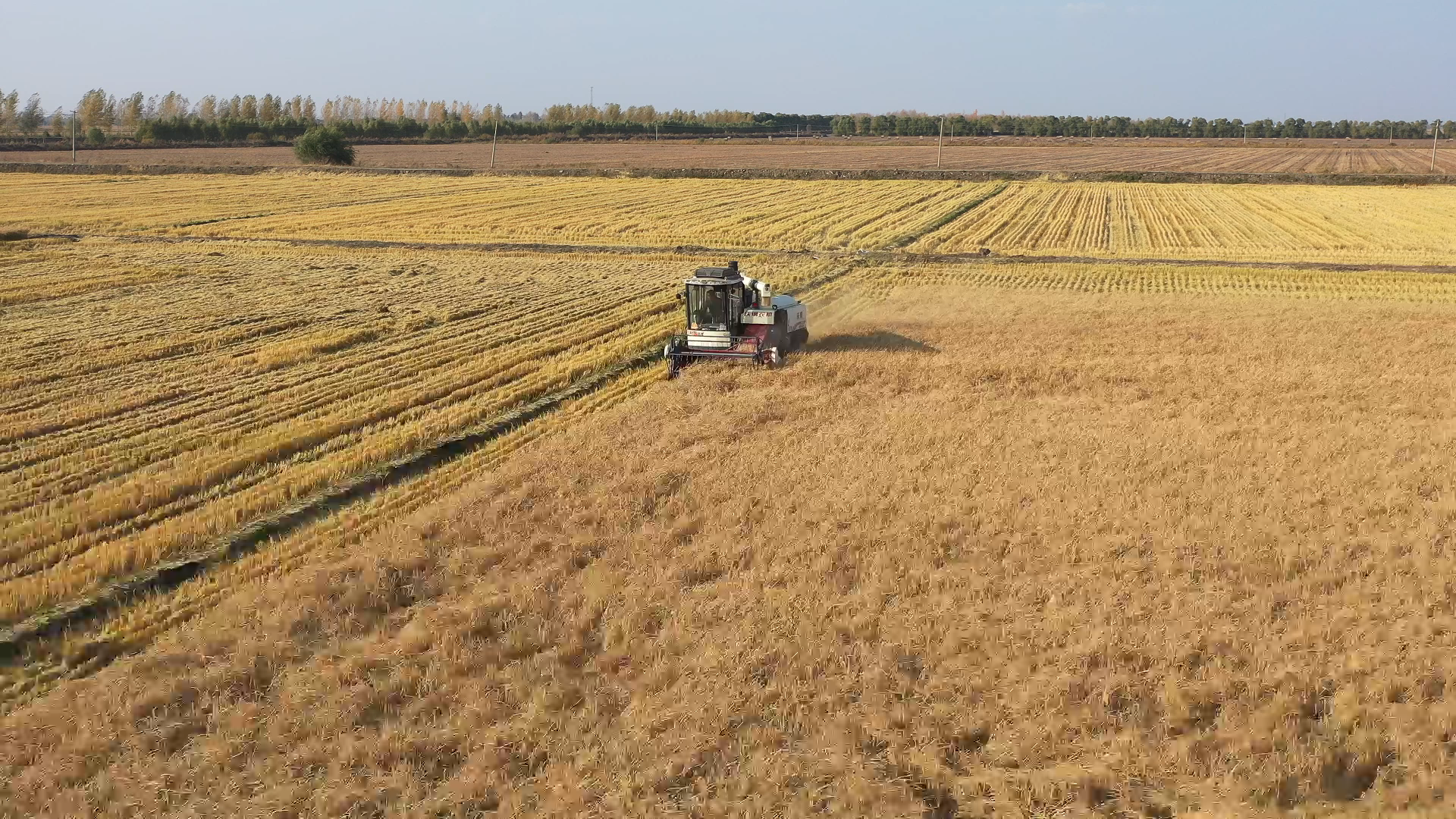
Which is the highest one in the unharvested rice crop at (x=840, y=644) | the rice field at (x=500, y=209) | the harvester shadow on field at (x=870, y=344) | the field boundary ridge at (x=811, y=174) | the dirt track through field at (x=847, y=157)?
the dirt track through field at (x=847, y=157)

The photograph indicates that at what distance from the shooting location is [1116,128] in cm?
17088

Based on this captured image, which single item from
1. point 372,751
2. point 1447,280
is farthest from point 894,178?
point 372,751

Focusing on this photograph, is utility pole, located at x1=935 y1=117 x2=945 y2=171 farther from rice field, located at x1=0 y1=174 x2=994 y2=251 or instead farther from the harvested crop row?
the harvested crop row

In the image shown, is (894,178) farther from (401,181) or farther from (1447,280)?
(1447,280)

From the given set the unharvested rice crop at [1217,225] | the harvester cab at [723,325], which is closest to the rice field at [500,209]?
the unharvested rice crop at [1217,225]

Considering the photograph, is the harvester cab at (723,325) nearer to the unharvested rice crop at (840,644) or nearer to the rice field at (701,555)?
the rice field at (701,555)

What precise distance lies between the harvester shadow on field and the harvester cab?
5.85 ft

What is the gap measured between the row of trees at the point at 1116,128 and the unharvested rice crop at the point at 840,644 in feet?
496

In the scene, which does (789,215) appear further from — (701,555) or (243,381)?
(701,555)

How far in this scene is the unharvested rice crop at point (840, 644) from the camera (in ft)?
23.0

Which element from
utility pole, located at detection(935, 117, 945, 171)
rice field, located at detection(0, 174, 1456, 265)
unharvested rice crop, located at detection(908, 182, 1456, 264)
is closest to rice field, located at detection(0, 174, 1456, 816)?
unharvested rice crop, located at detection(908, 182, 1456, 264)

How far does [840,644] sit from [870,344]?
46.2ft

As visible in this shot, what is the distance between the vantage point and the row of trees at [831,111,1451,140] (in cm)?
16162

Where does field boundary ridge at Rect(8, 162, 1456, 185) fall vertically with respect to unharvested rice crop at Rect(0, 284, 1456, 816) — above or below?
above
